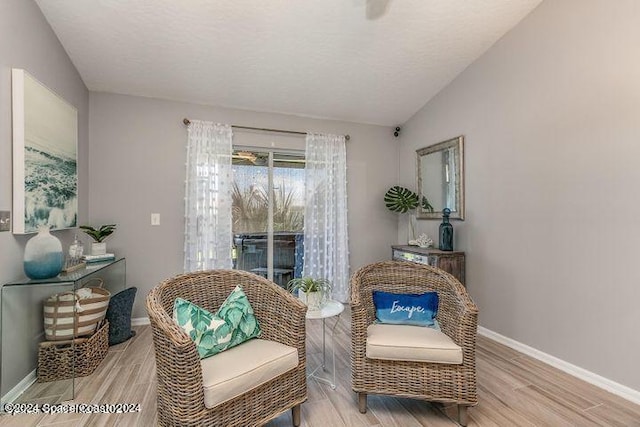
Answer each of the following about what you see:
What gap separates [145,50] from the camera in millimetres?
2783

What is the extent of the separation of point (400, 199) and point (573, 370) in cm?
232

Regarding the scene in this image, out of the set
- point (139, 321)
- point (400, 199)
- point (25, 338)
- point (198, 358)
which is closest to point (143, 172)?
point (139, 321)

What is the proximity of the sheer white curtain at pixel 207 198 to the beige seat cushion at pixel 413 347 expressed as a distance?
7.17 ft

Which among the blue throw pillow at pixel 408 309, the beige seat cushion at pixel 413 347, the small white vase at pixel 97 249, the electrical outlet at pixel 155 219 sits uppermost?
the electrical outlet at pixel 155 219

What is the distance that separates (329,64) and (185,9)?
4.38 feet

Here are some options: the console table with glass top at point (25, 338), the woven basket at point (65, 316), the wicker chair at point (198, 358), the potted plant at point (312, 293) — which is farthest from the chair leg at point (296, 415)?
the woven basket at point (65, 316)

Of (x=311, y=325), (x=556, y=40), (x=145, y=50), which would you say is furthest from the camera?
(x=311, y=325)

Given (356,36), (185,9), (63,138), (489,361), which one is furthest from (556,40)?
(63,138)

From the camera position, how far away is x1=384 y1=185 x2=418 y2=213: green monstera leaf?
158 inches

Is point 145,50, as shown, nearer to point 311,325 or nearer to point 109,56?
point 109,56

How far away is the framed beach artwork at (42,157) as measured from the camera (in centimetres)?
207

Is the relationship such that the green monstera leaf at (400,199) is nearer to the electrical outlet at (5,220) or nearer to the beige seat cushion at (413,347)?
the beige seat cushion at (413,347)

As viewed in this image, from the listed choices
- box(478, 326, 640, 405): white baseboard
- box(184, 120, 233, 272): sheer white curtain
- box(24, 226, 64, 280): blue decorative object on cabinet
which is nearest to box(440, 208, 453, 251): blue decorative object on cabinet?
box(478, 326, 640, 405): white baseboard

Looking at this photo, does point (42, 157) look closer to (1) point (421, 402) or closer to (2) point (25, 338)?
(2) point (25, 338)
